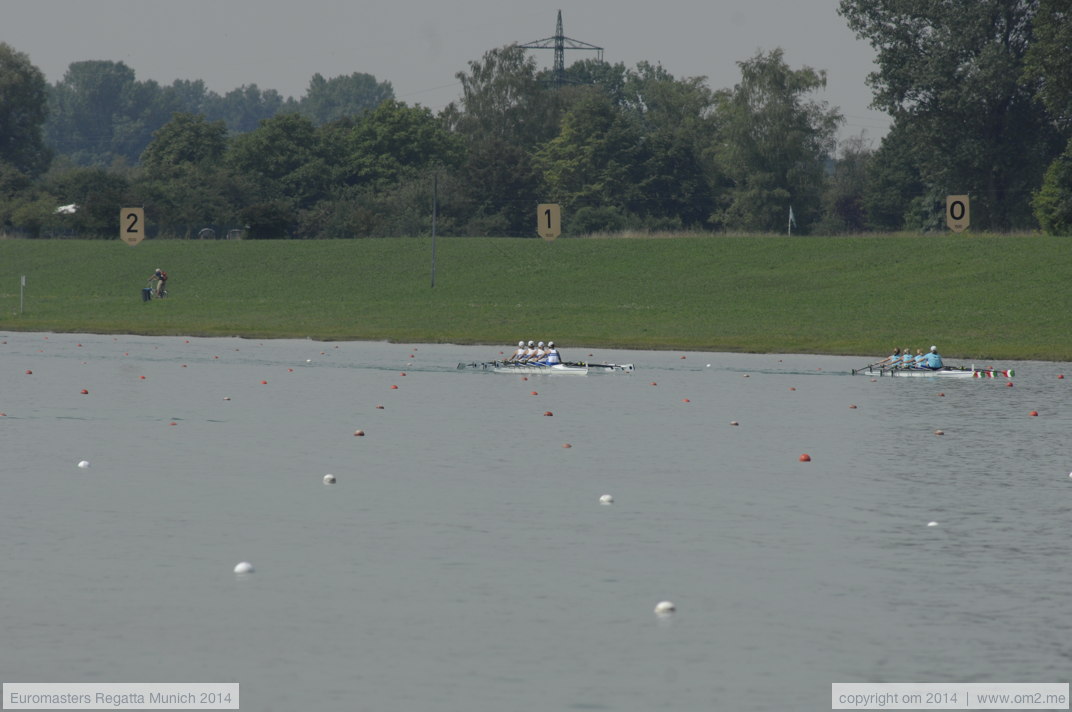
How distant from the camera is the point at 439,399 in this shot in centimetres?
3681

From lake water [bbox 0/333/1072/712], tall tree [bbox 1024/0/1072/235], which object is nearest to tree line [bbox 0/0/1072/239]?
tall tree [bbox 1024/0/1072/235]

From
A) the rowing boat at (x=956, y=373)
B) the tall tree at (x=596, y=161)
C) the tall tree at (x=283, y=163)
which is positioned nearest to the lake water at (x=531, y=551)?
the rowing boat at (x=956, y=373)

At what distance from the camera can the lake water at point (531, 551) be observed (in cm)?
1241

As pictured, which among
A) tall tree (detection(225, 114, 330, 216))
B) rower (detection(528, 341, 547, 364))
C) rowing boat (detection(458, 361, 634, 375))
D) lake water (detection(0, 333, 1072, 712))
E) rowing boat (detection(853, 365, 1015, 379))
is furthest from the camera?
tall tree (detection(225, 114, 330, 216))

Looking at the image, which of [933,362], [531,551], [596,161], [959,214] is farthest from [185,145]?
[531,551]

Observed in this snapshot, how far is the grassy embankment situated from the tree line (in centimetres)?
1427

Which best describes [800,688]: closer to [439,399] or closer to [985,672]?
[985,672]

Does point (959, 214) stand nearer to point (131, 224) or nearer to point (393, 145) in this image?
point (393, 145)

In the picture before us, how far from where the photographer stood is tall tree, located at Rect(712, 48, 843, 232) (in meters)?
122

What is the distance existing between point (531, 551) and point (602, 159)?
113 metres

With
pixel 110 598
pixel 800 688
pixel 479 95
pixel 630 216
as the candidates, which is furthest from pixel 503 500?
pixel 479 95

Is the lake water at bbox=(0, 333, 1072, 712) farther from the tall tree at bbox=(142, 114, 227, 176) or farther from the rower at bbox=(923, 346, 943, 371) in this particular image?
the tall tree at bbox=(142, 114, 227, 176)

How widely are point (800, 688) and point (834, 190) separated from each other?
14353 cm

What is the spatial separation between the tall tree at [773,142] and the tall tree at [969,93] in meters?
21.2
